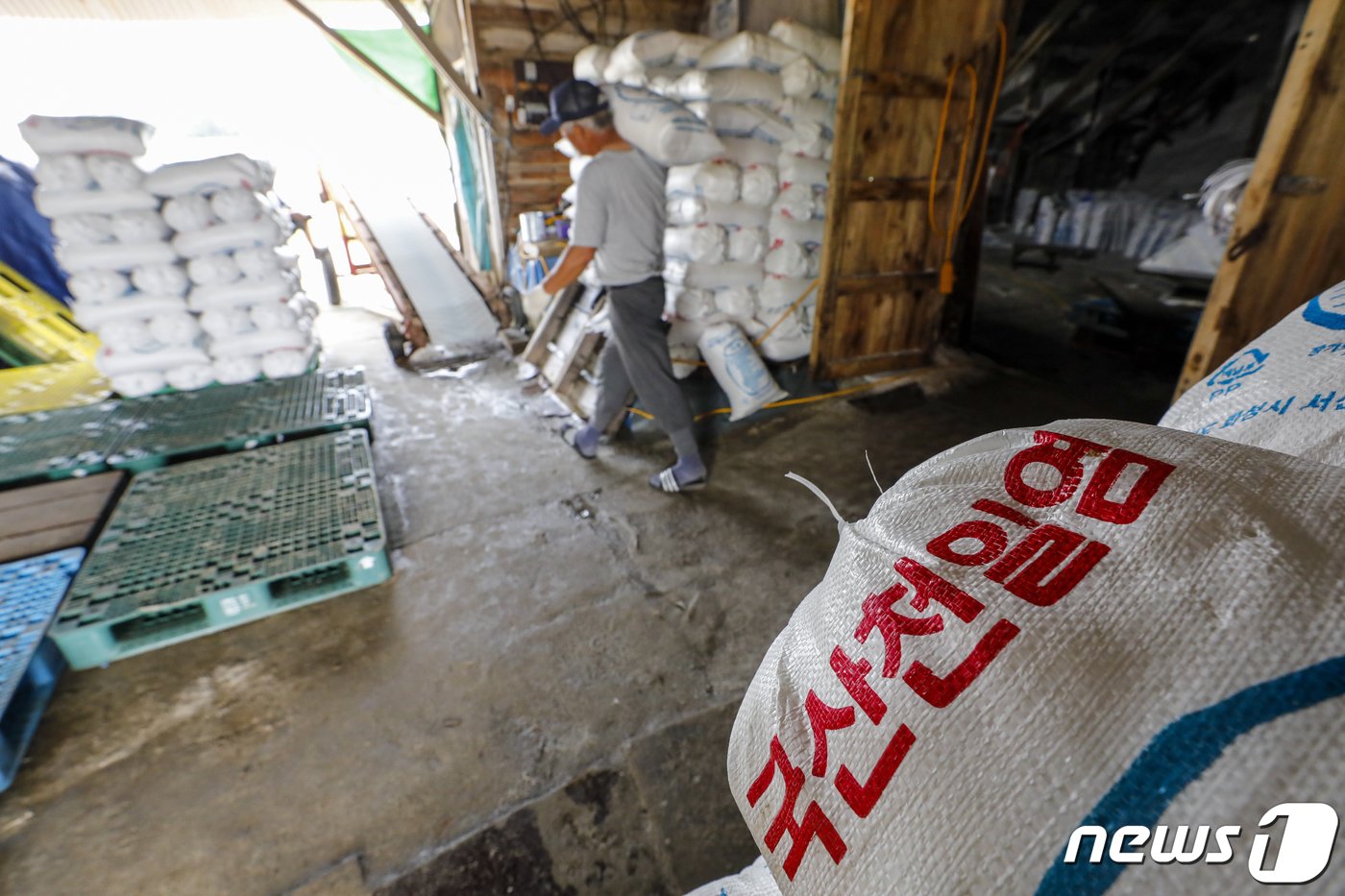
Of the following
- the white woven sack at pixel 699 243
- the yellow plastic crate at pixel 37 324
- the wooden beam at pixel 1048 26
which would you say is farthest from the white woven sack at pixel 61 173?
the wooden beam at pixel 1048 26

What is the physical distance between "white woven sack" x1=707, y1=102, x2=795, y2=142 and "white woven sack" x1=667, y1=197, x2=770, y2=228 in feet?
1.33

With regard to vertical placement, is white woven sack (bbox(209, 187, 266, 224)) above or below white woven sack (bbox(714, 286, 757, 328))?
above

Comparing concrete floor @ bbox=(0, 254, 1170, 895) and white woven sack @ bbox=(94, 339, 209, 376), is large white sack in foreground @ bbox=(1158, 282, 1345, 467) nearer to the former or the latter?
concrete floor @ bbox=(0, 254, 1170, 895)

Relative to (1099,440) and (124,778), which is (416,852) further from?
(1099,440)

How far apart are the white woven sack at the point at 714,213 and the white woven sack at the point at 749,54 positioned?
742 millimetres

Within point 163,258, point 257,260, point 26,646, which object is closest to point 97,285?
point 163,258

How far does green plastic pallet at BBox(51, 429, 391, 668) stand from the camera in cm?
197

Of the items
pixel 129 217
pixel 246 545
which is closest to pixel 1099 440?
pixel 246 545

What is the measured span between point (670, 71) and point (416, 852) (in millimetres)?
3826

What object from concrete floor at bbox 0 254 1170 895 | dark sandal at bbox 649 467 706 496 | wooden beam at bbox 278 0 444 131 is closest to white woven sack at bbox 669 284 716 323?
dark sandal at bbox 649 467 706 496

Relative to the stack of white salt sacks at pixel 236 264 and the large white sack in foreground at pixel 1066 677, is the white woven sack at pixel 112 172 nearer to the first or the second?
the stack of white salt sacks at pixel 236 264

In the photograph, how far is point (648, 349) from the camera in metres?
3.07

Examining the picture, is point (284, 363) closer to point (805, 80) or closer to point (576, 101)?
point (576, 101)

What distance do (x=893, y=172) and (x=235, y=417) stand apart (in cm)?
407
